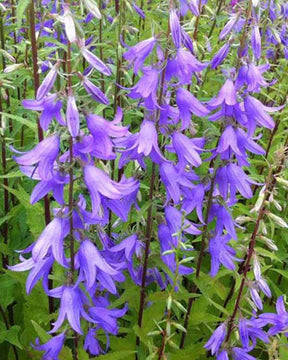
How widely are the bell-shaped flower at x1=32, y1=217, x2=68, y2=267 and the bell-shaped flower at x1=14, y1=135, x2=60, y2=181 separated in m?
0.23

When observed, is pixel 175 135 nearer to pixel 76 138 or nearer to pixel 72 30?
pixel 76 138

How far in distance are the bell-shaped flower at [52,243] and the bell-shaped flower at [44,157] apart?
0.23 metres

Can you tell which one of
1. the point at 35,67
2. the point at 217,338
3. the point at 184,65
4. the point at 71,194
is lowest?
the point at 217,338

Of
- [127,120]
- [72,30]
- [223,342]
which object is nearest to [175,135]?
[72,30]

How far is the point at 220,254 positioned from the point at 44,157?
1237mm

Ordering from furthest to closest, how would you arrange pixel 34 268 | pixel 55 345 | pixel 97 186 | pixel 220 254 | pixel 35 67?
pixel 220 254 < pixel 35 67 < pixel 55 345 < pixel 34 268 < pixel 97 186

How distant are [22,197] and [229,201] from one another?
1.11 m

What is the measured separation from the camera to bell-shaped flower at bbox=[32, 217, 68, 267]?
1958 mm

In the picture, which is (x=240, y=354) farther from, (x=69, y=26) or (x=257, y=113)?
(x=69, y=26)

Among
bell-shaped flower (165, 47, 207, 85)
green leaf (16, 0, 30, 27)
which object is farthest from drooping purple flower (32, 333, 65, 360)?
green leaf (16, 0, 30, 27)

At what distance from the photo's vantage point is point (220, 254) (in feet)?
8.79

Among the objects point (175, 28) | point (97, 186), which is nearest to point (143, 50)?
point (175, 28)

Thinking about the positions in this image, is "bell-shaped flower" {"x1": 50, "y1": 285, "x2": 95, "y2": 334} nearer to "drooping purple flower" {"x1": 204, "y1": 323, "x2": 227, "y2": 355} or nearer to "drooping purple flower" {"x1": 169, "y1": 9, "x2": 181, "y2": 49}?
"drooping purple flower" {"x1": 204, "y1": 323, "x2": 227, "y2": 355}

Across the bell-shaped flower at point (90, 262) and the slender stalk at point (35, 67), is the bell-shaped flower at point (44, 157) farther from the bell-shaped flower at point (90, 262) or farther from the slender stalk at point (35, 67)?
the slender stalk at point (35, 67)
